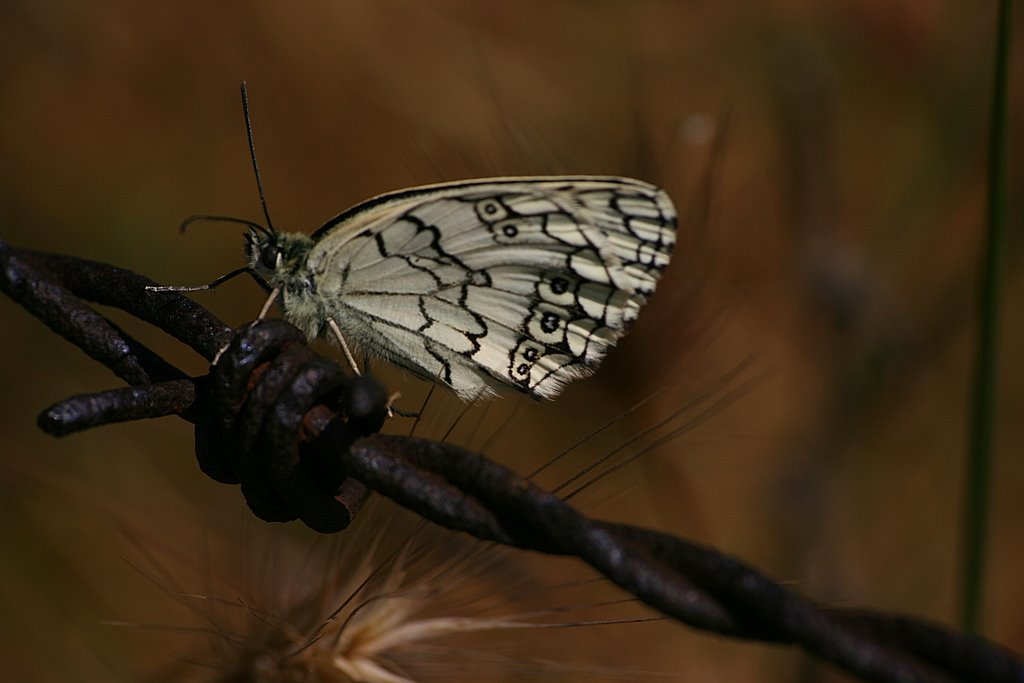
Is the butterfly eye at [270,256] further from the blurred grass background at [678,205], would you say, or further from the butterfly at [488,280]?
the blurred grass background at [678,205]

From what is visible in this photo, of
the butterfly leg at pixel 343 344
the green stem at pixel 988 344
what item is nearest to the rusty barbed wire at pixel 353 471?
the butterfly leg at pixel 343 344

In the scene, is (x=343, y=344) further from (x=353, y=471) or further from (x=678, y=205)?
(x=678, y=205)

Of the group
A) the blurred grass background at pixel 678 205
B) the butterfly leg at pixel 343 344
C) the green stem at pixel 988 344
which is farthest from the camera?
the blurred grass background at pixel 678 205

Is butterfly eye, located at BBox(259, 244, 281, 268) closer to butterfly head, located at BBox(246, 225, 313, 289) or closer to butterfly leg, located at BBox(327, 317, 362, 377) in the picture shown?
butterfly head, located at BBox(246, 225, 313, 289)

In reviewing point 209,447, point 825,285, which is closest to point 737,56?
point 825,285

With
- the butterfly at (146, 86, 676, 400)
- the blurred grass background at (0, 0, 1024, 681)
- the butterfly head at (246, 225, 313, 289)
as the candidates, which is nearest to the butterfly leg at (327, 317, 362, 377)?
the butterfly at (146, 86, 676, 400)

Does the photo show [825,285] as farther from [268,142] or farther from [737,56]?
[268,142]

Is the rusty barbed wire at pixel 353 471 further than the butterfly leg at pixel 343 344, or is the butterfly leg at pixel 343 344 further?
the butterfly leg at pixel 343 344
